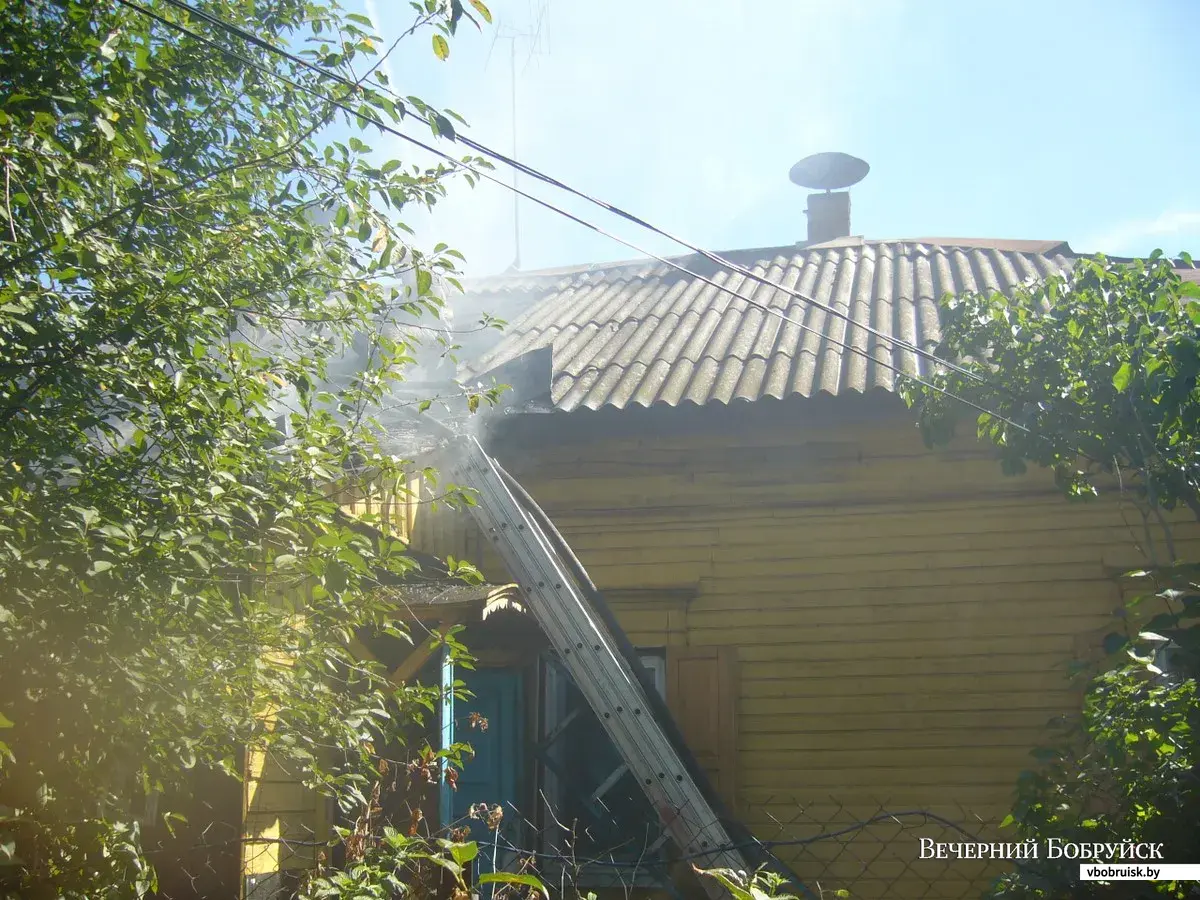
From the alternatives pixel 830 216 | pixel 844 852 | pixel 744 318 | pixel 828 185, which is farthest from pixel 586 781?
pixel 828 185

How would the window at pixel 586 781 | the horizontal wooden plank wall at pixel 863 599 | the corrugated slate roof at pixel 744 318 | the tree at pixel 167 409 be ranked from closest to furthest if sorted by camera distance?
the tree at pixel 167 409, the horizontal wooden plank wall at pixel 863 599, the window at pixel 586 781, the corrugated slate roof at pixel 744 318

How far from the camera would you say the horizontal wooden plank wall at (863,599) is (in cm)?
669

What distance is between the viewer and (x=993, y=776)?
661 cm

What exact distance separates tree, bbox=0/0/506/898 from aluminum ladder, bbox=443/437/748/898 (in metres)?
1.45

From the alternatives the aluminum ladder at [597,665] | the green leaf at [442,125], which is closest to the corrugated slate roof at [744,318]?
the aluminum ladder at [597,665]

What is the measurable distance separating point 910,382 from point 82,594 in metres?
3.74

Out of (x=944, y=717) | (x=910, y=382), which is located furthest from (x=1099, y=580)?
(x=910, y=382)

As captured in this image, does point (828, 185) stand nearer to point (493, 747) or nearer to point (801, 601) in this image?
point (801, 601)

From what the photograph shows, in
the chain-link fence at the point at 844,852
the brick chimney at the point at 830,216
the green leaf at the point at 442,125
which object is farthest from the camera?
the brick chimney at the point at 830,216

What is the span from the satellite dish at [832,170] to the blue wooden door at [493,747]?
322 inches

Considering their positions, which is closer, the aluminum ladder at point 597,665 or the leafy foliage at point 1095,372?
the leafy foliage at point 1095,372

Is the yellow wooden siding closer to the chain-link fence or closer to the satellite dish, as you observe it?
the chain-link fence

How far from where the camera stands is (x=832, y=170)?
12875 millimetres

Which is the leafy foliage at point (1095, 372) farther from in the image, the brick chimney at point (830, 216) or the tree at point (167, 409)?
the brick chimney at point (830, 216)
